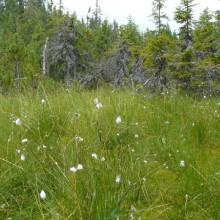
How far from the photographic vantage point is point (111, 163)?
2383 mm

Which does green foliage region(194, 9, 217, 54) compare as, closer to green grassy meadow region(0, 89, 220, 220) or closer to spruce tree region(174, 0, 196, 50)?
spruce tree region(174, 0, 196, 50)

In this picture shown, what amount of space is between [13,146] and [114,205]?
5.08ft

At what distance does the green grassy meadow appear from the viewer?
1.81 meters

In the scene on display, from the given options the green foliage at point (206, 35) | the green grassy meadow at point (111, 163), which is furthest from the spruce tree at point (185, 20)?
the green grassy meadow at point (111, 163)

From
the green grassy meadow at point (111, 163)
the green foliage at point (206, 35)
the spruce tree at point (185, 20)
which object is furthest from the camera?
the green foliage at point (206, 35)

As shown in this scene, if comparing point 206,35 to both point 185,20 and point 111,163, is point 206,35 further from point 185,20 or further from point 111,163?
point 111,163

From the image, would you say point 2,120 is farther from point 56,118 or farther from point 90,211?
point 90,211

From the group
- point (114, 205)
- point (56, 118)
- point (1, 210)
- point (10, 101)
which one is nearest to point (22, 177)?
point (1, 210)

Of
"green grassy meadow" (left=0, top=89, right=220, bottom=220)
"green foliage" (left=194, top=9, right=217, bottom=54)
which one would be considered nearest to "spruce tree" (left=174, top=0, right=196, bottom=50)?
"green foliage" (left=194, top=9, right=217, bottom=54)

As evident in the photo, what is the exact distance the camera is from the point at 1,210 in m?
1.97

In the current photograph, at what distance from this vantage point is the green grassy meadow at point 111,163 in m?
1.81

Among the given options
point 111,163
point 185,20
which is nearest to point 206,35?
point 185,20

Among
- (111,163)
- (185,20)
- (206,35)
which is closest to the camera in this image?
(111,163)

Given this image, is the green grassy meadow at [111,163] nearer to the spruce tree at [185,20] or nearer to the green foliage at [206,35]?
the spruce tree at [185,20]
